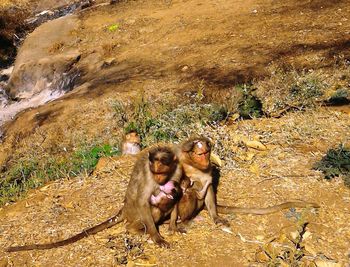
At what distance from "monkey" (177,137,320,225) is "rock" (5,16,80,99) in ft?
28.3

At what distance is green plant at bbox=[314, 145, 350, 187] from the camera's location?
4.90 m

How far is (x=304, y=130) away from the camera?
5.91m

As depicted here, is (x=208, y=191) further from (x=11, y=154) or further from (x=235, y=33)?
(x=235, y=33)

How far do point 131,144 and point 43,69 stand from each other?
7.83 m

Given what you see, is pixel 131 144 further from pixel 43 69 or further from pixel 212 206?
pixel 43 69

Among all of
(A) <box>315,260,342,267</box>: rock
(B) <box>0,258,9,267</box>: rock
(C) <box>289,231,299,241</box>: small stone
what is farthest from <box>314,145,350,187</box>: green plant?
(B) <box>0,258,9,267</box>: rock

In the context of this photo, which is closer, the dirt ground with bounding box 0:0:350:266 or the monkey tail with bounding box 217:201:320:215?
the dirt ground with bounding box 0:0:350:266

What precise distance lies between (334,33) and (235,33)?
2303 mm

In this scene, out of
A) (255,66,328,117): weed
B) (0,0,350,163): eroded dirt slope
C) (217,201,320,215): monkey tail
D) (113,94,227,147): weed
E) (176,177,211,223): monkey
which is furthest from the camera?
(0,0,350,163): eroded dirt slope

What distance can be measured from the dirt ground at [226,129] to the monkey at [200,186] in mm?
84

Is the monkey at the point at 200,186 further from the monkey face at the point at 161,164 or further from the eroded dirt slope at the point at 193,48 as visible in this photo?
the eroded dirt slope at the point at 193,48

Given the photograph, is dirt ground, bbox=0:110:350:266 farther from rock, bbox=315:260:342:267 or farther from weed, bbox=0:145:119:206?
weed, bbox=0:145:119:206

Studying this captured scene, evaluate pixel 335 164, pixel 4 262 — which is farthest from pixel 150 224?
pixel 335 164

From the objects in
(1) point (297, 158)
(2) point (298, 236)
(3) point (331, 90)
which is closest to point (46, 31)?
(3) point (331, 90)
